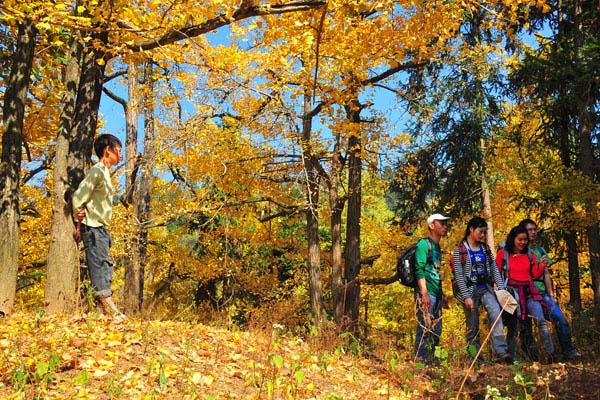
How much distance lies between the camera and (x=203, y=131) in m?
8.67

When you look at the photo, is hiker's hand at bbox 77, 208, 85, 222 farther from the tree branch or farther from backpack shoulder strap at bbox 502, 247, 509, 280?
backpack shoulder strap at bbox 502, 247, 509, 280

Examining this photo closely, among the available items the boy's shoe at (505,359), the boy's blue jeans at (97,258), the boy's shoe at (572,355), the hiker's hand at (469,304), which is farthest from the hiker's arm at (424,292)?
the boy's blue jeans at (97,258)

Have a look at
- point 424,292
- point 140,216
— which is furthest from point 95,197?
point 140,216

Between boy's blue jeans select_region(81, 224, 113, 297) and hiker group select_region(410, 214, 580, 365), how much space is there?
2913mm

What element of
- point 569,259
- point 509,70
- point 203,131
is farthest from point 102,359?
point 509,70

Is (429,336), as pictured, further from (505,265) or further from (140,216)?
(140,216)

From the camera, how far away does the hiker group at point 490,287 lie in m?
5.15

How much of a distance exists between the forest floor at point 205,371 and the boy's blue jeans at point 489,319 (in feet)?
0.76

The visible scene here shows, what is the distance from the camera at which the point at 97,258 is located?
15.8 ft

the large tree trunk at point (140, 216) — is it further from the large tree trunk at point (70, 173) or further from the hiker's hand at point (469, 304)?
the hiker's hand at point (469, 304)

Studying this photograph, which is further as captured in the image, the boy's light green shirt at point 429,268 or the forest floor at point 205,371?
the boy's light green shirt at point 429,268

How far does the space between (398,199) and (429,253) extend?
11.5 metres

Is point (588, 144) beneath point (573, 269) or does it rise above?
above

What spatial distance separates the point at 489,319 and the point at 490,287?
33 cm
